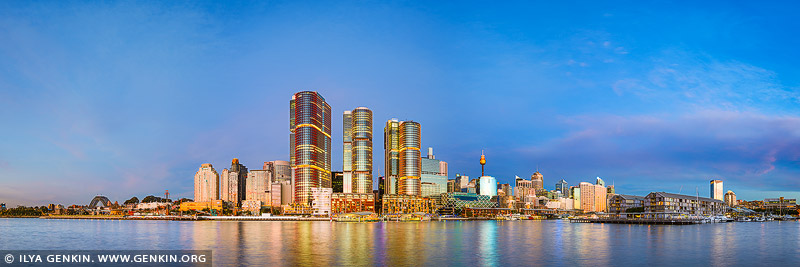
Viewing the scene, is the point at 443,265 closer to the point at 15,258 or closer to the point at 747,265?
the point at 747,265

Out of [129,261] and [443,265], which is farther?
[129,261]

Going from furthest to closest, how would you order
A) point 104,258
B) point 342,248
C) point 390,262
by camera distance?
1. point 342,248
2. point 104,258
3. point 390,262

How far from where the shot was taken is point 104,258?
2633 inches

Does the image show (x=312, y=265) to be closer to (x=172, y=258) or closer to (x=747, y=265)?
(x=172, y=258)

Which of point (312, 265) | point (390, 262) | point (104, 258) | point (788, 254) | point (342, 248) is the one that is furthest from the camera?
point (342, 248)

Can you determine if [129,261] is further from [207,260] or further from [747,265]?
[747,265]

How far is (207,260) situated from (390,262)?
2202cm

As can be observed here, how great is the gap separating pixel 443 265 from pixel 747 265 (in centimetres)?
3520

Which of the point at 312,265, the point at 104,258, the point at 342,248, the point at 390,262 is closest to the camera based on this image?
the point at 312,265

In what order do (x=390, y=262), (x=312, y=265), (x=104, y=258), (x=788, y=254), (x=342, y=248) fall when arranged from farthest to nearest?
(x=342, y=248)
(x=788, y=254)
(x=104, y=258)
(x=390, y=262)
(x=312, y=265)

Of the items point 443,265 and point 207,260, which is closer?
point 443,265

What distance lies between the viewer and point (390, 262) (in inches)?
2461

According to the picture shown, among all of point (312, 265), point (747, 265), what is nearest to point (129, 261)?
point (312, 265)

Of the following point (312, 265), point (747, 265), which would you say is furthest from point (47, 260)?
point (747, 265)
